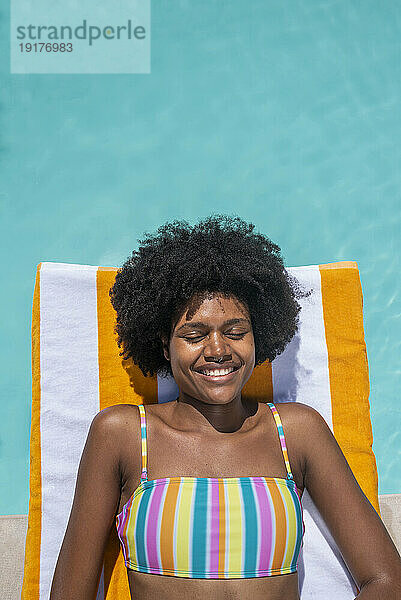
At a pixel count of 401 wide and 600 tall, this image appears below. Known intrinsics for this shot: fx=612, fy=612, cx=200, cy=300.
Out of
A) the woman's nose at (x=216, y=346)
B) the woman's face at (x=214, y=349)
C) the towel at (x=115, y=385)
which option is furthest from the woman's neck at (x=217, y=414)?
the towel at (x=115, y=385)

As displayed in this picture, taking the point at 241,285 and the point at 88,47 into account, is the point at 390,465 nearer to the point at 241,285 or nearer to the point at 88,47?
the point at 241,285

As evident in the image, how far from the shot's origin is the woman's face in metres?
2.15

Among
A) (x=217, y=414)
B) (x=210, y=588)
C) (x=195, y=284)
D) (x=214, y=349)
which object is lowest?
(x=210, y=588)

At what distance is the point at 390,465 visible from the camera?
13.9 feet

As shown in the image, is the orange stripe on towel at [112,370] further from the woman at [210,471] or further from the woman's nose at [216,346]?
the woman's nose at [216,346]

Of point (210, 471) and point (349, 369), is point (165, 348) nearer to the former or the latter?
point (210, 471)

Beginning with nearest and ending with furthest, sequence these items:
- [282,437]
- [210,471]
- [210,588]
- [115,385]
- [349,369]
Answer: [210,588]
[210,471]
[282,437]
[115,385]
[349,369]

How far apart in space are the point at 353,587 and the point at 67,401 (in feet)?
4.75

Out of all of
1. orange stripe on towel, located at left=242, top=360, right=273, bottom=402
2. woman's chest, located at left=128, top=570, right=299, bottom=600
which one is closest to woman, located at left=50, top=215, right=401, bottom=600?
woman's chest, located at left=128, top=570, right=299, bottom=600

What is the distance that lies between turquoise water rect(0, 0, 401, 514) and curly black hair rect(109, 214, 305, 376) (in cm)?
223

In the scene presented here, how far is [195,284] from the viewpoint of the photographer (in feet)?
7.28

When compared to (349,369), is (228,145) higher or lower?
higher

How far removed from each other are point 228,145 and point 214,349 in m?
3.15

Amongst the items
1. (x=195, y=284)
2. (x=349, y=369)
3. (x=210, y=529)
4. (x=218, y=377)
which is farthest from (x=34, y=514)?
(x=349, y=369)
